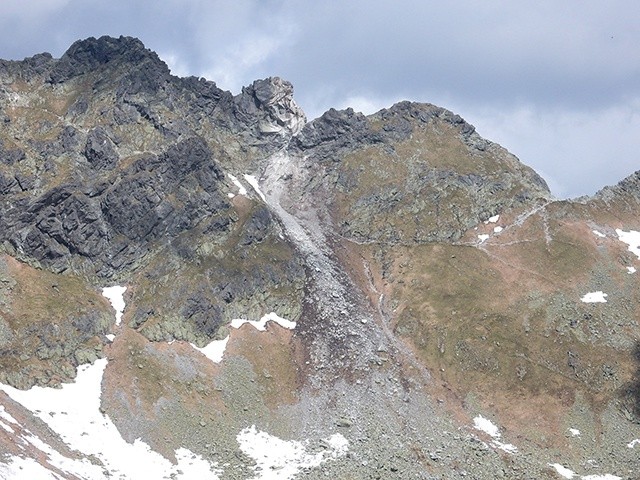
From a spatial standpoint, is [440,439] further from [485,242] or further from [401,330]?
A: [485,242]

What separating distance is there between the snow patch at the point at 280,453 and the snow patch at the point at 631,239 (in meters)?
68.4

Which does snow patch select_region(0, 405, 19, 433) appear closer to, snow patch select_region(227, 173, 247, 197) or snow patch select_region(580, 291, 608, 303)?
snow patch select_region(227, 173, 247, 197)

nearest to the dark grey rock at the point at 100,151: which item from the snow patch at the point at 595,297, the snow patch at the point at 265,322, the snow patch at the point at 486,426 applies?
the snow patch at the point at 265,322

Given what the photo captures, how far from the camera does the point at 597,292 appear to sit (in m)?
104

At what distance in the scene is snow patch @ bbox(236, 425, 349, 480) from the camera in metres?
72.9

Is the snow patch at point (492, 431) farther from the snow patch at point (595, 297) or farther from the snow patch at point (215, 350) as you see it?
the snow patch at point (215, 350)

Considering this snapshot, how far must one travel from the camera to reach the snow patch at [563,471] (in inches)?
2896

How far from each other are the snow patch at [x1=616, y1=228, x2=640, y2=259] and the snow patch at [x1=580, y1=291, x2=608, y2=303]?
1518 centimetres

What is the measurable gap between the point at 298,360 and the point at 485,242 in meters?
47.1

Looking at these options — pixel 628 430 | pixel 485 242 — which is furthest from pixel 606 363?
pixel 485 242

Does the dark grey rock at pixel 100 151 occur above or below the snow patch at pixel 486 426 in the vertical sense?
above

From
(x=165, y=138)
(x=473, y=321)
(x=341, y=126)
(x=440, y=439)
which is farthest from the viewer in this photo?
(x=341, y=126)

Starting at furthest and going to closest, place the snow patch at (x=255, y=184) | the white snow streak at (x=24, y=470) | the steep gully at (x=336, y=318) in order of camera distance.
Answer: the snow patch at (x=255, y=184) < the steep gully at (x=336, y=318) < the white snow streak at (x=24, y=470)

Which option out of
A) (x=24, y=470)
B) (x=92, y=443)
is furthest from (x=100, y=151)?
(x=24, y=470)
